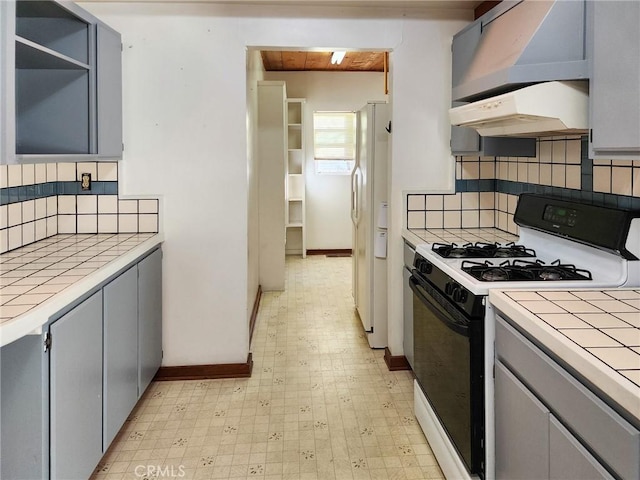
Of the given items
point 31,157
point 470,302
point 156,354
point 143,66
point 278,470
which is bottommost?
point 278,470

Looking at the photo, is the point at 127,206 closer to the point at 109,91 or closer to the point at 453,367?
the point at 109,91

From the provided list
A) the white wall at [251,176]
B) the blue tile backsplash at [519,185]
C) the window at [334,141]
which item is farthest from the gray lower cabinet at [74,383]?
the window at [334,141]

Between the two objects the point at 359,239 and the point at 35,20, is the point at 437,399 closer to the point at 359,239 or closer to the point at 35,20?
the point at 359,239

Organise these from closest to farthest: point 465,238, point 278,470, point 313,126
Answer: point 278,470 < point 465,238 < point 313,126

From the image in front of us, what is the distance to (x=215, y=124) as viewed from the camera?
3.08 metres

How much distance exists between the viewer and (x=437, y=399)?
2.27 metres

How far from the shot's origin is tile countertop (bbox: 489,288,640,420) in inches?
43.2

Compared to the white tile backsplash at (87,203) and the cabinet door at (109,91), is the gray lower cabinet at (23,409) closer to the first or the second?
the cabinet door at (109,91)

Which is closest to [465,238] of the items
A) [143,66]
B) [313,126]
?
[143,66]

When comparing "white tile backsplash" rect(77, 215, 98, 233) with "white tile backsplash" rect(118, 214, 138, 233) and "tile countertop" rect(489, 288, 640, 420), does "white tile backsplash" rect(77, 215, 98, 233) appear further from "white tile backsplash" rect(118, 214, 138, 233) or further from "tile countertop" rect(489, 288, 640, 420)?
"tile countertop" rect(489, 288, 640, 420)

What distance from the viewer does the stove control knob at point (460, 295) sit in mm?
1917

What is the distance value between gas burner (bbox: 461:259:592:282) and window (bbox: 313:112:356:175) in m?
5.47

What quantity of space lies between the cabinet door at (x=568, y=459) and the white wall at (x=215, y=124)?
1.95 metres

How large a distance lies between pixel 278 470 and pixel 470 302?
1118 millimetres
